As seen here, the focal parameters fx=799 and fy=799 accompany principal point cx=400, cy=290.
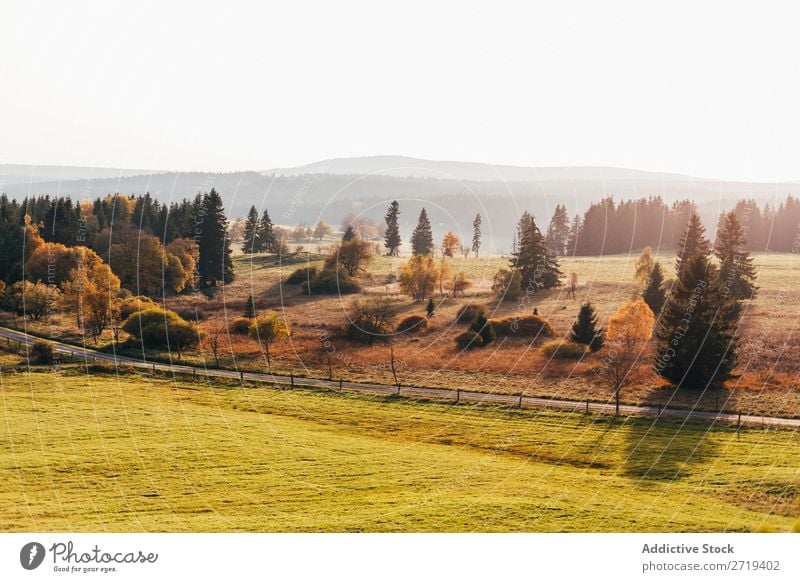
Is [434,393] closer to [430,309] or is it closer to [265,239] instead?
[430,309]

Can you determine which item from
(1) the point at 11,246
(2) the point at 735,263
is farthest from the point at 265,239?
(2) the point at 735,263

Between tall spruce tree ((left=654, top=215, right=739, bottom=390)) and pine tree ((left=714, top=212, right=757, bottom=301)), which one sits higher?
pine tree ((left=714, top=212, right=757, bottom=301))

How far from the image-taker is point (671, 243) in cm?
12188

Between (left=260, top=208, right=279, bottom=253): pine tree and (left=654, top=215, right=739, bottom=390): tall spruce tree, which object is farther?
(left=260, top=208, right=279, bottom=253): pine tree

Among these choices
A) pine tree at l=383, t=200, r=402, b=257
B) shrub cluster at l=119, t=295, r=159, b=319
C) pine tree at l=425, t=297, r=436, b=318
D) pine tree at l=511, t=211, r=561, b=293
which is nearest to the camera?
shrub cluster at l=119, t=295, r=159, b=319

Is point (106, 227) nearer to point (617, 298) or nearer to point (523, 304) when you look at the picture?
point (523, 304)

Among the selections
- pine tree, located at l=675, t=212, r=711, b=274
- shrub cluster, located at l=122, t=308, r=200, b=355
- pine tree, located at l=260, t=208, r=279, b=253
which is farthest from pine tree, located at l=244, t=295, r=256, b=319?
pine tree, located at l=675, t=212, r=711, b=274

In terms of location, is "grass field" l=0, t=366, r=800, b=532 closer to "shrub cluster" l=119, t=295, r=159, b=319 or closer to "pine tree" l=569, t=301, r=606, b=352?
"shrub cluster" l=119, t=295, r=159, b=319

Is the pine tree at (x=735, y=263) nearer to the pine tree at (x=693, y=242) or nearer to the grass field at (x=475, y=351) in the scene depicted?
the grass field at (x=475, y=351)

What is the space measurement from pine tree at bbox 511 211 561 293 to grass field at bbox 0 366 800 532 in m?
35.8

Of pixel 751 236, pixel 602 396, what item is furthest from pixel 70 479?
pixel 751 236

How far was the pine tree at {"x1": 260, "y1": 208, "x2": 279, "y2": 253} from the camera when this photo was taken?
3394 inches
